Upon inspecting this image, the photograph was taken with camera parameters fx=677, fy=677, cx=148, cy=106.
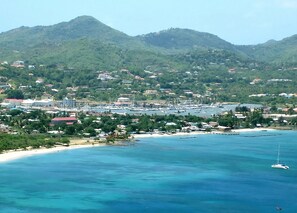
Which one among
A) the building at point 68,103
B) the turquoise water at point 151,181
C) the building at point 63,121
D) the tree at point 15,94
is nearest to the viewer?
the turquoise water at point 151,181

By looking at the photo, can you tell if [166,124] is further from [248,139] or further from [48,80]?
[48,80]

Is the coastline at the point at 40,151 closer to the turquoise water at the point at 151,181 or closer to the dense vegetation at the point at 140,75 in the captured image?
the turquoise water at the point at 151,181

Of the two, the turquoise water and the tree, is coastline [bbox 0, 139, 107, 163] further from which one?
the tree

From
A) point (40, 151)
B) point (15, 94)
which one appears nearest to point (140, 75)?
point (15, 94)

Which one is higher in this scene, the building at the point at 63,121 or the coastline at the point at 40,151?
the building at the point at 63,121

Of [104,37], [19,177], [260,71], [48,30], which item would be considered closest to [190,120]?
[19,177]

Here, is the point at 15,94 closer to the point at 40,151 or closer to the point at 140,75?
the point at 140,75

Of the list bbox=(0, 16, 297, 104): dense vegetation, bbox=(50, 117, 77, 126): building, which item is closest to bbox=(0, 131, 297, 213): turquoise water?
bbox=(50, 117, 77, 126): building

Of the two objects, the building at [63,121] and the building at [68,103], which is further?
the building at [68,103]

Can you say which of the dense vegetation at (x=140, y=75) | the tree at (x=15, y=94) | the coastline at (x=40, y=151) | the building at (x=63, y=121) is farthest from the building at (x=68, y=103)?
the coastline at (x=40, y=151)
